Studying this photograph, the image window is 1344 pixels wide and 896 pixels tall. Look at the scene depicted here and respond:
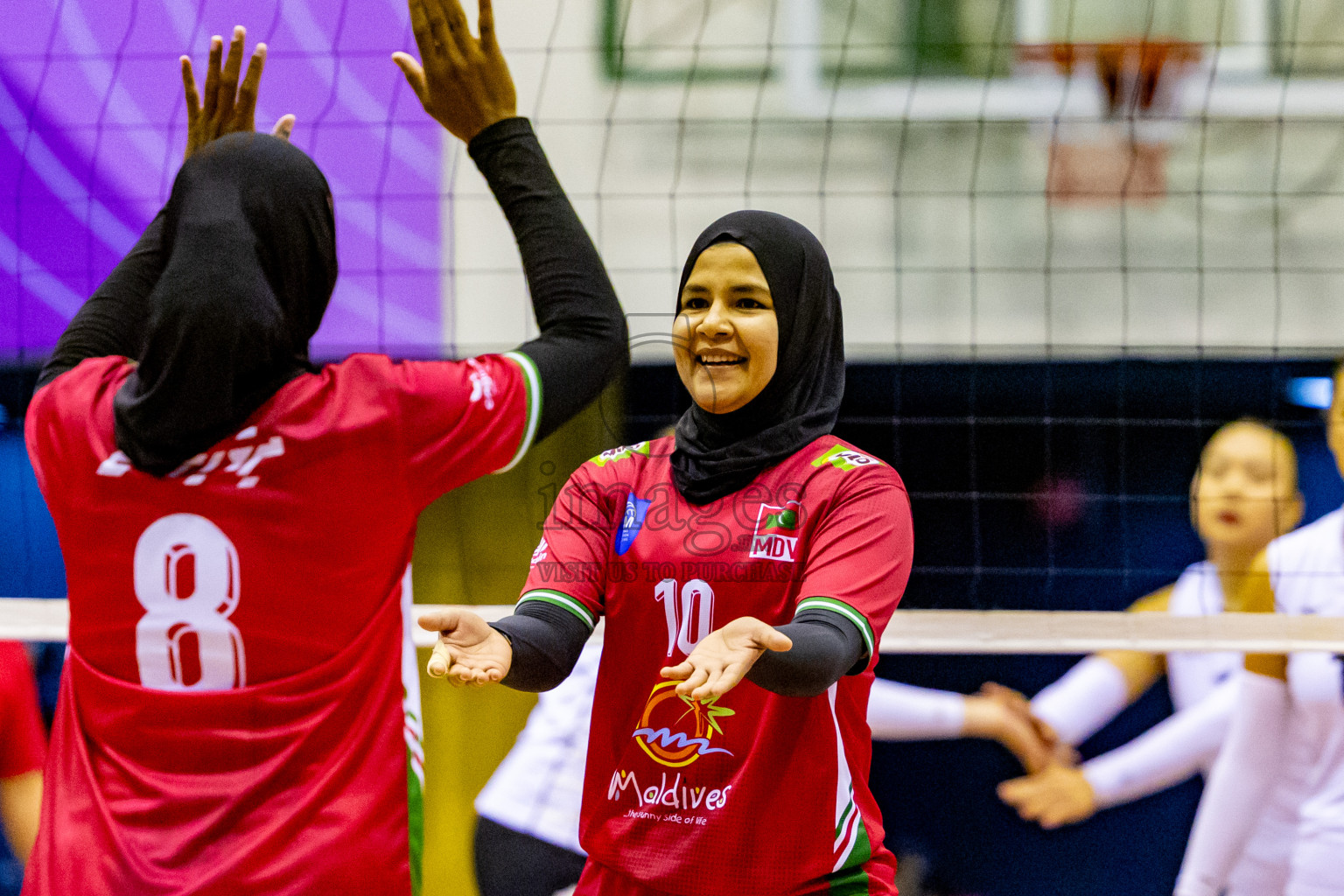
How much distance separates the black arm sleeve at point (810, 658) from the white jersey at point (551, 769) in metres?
1.49

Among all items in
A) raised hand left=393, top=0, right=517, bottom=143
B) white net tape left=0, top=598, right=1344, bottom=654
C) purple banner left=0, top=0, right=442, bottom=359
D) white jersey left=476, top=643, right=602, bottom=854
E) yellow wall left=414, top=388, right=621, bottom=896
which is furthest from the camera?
purple banner left=0, top=0, right=442, bottom=359

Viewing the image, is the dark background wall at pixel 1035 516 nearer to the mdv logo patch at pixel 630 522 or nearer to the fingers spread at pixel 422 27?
the mdv logo patch at pixel 630 522

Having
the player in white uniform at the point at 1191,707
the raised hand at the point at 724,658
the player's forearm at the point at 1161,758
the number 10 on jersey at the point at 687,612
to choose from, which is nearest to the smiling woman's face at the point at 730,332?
the number 10 on jersey at the point at 687,612

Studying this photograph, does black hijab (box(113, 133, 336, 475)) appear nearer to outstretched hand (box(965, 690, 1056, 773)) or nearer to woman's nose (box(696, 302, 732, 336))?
woman's nose (box(696, 302, 732, 336))

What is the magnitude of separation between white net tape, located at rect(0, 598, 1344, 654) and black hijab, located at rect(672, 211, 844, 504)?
114 cm

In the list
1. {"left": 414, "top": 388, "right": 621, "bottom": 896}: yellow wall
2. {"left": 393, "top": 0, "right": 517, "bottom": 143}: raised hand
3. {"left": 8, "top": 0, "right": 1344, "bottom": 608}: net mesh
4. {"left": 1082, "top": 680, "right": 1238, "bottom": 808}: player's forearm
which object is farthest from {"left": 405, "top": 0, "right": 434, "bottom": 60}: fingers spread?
{"left": 1082, "top": 680, "right": 1238, "bottom": 808}: player's forearm

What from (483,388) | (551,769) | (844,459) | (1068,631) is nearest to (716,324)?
(844,459)

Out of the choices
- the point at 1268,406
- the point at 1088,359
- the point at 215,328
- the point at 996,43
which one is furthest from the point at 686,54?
the point at 215,328

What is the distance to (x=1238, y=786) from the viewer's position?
2.96m

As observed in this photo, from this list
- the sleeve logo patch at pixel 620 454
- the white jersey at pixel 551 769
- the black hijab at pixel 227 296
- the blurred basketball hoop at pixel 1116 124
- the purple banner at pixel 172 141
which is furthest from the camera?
the blurred basketball hoop at pixel 1116 124

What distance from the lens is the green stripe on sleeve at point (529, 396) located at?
144cm

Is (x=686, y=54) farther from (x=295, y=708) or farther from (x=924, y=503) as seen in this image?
(x=295, y=708)

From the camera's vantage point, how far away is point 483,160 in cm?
152

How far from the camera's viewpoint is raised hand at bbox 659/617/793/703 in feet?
3.80
